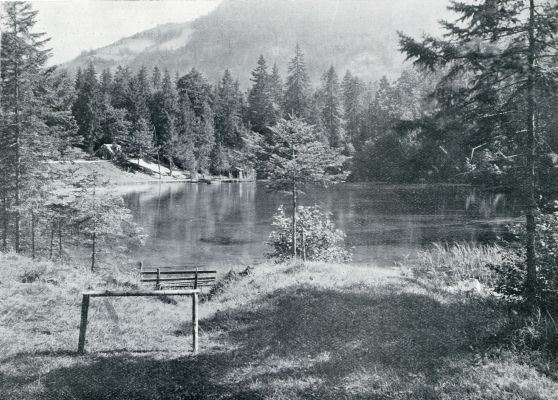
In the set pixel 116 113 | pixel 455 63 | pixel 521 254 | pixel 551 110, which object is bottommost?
pixel 521 254

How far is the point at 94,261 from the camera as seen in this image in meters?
22.8

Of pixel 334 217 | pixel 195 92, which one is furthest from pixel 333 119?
pixel 334 217

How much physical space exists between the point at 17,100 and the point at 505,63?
22697 millimetres

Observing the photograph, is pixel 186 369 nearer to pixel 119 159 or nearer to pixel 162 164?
pixel 119 159

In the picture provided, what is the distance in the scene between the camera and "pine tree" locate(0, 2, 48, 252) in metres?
22.8

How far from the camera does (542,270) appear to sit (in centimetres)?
1000

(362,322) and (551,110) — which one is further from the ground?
(551,110)

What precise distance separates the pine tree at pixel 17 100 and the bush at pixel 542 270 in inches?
873

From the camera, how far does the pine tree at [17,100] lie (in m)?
22.8

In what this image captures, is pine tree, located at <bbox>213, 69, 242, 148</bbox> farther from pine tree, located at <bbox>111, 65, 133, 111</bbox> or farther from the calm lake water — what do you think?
the calm lake water

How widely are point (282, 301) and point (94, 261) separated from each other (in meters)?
13.8

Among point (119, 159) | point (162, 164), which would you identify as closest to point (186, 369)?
point (119, 159)

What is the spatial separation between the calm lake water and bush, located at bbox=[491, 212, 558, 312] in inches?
307

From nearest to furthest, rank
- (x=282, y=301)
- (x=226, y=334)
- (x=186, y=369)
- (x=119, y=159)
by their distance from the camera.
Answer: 1. (x=186, y=369)
2. (x=226, y=334)
3. (x=282, y=301)
4. (x=119, y=159)
